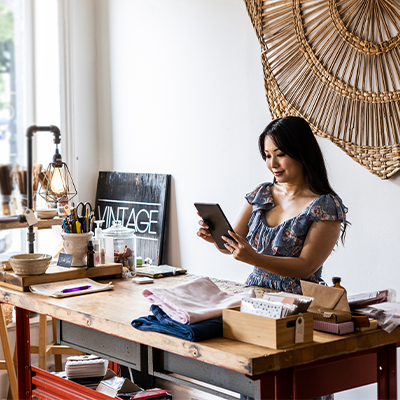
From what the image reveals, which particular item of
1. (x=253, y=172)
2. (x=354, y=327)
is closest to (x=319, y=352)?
(x=354, y=327)

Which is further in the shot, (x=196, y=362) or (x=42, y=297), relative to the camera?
(x=42, y=297)

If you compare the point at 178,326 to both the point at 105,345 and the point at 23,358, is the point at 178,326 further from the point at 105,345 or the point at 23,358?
the point at 23,358

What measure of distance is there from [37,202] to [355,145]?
222 cm

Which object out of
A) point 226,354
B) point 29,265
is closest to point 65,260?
point 29,265

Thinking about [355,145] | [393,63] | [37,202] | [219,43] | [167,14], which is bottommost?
[37,202]

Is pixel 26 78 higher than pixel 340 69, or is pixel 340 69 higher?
pixel 26 78

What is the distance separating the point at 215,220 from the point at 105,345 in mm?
595

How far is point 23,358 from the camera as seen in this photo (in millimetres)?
2365

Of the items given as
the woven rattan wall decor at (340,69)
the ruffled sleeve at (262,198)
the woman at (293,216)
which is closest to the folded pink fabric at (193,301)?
the woman at (293,216)

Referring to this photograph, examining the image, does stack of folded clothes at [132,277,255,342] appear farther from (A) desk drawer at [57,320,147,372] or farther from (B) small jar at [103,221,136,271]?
(B) small jar at [103,221,136,271]

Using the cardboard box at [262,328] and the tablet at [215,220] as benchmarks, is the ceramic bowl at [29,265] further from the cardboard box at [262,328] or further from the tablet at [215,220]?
the cardboard box at [262,328]

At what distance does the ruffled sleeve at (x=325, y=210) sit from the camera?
218cm

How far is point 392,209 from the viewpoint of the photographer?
238 centimetres

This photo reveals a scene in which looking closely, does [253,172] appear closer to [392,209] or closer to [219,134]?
[219,134]
